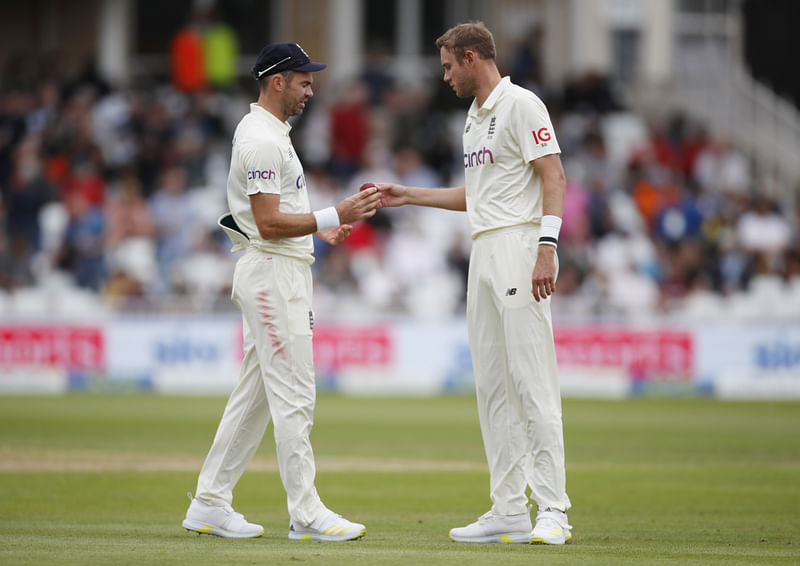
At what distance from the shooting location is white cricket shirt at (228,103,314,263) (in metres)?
6.91

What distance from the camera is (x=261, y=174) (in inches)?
272

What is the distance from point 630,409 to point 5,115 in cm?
1343

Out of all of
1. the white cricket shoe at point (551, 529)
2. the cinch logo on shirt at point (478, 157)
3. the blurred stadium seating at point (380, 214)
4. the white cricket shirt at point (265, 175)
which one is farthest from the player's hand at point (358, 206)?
the blurred stadium seating at point (380, 214)

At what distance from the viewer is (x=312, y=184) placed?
877 inches

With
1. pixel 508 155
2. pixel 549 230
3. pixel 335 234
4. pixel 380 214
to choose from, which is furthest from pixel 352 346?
pixel 549 230

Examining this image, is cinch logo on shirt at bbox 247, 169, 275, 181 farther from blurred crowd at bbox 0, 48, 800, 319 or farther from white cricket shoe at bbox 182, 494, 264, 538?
blurred crowd at bbox 0, 48, 800, 319

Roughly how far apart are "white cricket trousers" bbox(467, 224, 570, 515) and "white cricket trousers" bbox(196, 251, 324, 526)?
38.4 inches

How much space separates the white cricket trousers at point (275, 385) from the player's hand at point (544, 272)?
128 cm

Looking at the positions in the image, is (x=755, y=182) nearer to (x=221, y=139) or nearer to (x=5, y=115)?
(x=221, y=139)

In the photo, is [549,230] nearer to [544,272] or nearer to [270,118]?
[544,272]

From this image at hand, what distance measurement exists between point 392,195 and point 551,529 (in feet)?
7.05

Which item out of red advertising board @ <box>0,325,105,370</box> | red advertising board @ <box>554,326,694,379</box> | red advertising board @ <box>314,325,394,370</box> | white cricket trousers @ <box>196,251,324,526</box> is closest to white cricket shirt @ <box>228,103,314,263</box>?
white cricket trousers @ <box>196,251,324,526</box>

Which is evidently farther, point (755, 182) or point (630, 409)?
point (755, 182)

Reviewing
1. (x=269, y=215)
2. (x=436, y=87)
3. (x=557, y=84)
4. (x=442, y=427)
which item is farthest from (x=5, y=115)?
(x=269, y=215)
